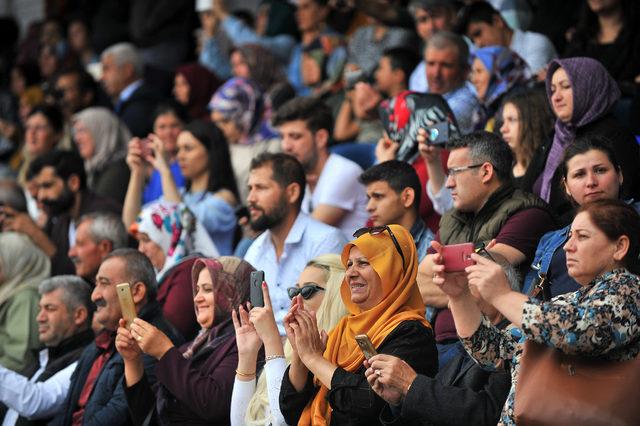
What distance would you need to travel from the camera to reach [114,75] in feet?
39.1

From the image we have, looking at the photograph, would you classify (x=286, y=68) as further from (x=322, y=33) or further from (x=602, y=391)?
(x=602, y=391)

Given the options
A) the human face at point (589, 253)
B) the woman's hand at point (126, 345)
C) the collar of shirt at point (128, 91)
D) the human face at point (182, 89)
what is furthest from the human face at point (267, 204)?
→ the collar of shirt at point (128, 91)

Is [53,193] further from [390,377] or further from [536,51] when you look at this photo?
[390,377]

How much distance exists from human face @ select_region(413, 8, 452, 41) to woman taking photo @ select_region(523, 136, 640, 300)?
4.14 meters

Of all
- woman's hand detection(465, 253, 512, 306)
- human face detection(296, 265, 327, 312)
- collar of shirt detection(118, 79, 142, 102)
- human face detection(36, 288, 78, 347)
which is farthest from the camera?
collar of shirt detection(118, 79, 142, 102)

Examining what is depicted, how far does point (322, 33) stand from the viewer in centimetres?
1134

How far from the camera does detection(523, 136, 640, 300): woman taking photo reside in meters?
5.72

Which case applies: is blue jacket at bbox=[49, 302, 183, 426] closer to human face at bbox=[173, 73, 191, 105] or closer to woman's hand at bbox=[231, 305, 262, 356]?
woman's hand at bbox=[231, 305, 262, 356]

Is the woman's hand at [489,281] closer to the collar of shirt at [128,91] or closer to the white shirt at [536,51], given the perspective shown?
the white shirt at [536,51]

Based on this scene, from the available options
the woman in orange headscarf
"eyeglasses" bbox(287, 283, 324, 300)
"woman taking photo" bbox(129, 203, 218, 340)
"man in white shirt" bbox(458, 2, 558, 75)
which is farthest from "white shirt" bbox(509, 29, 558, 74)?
the woman in orange headscarf

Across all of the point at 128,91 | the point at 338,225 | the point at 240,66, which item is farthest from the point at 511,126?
the point at 128,91

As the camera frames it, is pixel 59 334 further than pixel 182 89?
No

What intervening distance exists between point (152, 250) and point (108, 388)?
1483 millimetres

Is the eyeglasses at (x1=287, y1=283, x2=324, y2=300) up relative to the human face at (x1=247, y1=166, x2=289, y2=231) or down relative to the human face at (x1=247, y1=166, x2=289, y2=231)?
up
